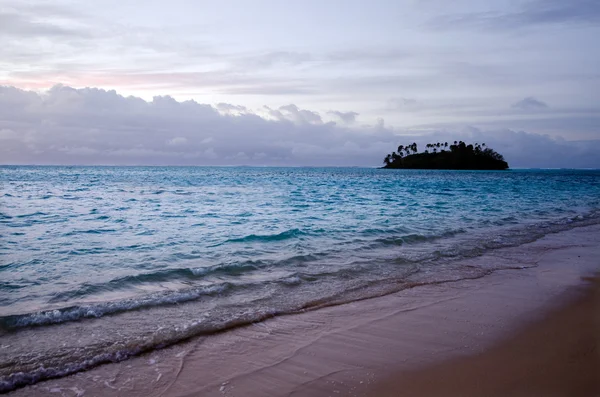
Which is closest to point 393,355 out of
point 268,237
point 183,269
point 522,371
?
point 522,371

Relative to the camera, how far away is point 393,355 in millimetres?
4973

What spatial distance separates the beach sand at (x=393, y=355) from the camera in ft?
13.9

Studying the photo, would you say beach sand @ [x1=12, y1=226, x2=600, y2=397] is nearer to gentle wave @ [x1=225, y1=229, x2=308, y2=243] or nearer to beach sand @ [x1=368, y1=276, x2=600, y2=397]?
beach sand @ [x1=368, y1=276, x2=600, y2=397]

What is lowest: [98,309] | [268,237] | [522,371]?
[98,309]

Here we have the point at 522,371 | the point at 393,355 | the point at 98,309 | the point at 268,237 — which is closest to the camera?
the point at 522,371

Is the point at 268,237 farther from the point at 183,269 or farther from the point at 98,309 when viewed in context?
the point at 98,309

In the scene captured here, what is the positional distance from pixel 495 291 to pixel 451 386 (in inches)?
168

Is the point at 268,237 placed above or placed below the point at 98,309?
above

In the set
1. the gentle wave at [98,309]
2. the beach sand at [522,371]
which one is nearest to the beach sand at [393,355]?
the beach sand at [522,371]

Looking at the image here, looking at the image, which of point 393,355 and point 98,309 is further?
point 98,309

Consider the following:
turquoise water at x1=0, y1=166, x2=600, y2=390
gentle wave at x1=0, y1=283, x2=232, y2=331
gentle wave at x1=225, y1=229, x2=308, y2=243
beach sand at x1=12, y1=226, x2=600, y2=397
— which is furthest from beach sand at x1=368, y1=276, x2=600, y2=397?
gentle wave at x1=225, y1=229, x2=308, y2=243

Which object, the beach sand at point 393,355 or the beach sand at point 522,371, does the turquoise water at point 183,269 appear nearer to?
the beach sand at point 393,355

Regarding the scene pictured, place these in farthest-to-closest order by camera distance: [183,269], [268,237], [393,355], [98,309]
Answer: [268,237], [183,269], [98,309], [393,355]

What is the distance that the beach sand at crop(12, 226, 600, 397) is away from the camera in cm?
422
